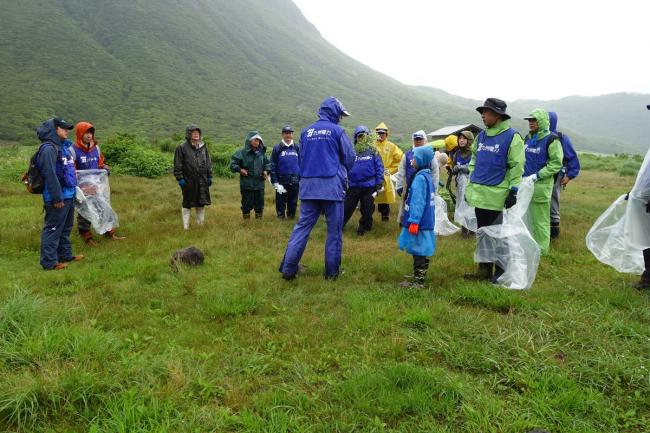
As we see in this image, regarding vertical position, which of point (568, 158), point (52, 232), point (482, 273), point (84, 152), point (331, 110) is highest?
point (331, 110)

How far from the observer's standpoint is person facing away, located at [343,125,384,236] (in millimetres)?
8234

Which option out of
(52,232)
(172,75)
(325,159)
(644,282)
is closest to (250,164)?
(52,232)

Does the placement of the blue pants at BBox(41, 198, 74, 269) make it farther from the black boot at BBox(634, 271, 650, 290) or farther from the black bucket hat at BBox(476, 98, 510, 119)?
the black boot at BBox(634, 271, 650, 290)

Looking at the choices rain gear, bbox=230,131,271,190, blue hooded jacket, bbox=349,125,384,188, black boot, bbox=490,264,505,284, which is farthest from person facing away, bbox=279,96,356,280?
rain gear, bbox=230,131,271,190

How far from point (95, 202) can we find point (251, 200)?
10.3 feet

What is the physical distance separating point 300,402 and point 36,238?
270 inches

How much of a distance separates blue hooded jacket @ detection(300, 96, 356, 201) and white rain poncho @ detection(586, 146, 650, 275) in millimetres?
3430

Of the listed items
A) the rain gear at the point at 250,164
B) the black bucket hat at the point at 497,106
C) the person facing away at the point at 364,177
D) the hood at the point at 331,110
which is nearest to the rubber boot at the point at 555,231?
the person facing away at the point at 364,177

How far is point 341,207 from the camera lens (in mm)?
5422

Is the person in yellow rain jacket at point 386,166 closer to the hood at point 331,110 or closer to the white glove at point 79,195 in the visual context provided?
the hood at point 331,110

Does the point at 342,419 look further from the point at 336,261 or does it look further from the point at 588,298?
the point at 588,298

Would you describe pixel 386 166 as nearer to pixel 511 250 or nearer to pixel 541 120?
pixel 541 120

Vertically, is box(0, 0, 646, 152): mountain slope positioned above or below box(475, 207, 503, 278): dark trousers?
above

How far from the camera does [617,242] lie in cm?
523
